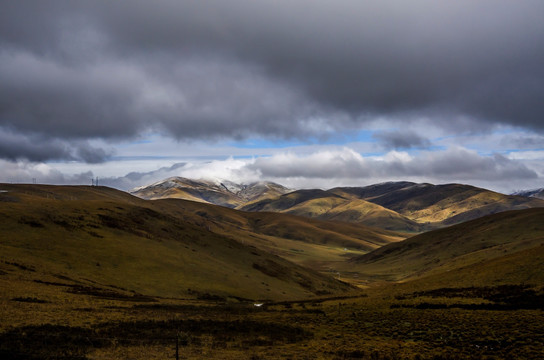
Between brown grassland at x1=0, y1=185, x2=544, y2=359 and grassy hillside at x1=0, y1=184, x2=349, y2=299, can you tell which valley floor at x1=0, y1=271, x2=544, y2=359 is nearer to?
brown grassland at x1=0, y1=185, x2=544, y2=359

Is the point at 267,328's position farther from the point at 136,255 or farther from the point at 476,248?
the point at 476,248

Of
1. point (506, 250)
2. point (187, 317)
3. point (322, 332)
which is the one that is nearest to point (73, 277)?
point (187, 317)

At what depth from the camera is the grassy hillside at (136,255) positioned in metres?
68.8

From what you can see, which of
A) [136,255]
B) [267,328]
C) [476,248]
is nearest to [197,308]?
[267,328]

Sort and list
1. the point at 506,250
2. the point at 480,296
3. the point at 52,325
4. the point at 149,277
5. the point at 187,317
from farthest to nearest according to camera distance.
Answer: the point at 506,250 → the point at 149,277 → the point at 480,296 → the point at 187,317 → the point at 52,325

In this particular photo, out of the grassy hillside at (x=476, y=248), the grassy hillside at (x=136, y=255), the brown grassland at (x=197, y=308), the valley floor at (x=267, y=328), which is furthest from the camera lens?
the grassy hillside at (x=476, y=248)

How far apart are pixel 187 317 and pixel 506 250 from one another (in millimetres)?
98414

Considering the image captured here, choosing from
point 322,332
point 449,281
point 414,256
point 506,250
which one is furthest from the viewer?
point 414,256

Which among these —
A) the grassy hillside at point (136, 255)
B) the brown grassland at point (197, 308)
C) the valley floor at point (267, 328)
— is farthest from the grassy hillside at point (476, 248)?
the grassy hillside at point (136, 255)

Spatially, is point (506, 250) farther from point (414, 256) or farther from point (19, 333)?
point (19, 333)

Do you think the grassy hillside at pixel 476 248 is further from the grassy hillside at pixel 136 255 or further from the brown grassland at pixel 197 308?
the grassy hillside at pixel 136 255

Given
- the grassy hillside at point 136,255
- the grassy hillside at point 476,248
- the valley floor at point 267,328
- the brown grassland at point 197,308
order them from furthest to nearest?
the grassy hillside at point 476,248
the grassy hillside at point 136,255
the brown grassland at point 197,308
the valley floor at point 267,328

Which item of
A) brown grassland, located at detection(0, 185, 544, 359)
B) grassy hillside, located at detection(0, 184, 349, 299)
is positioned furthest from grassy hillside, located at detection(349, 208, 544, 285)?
grassy hillside, located at detection(0, 184, 349, 299)

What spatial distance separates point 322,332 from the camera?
38.2m
